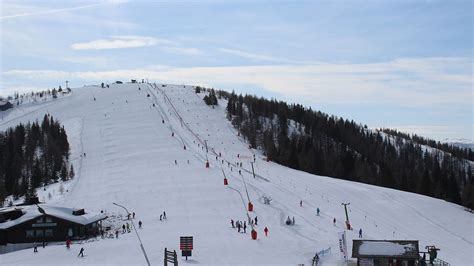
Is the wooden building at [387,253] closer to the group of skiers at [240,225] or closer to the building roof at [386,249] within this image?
the building roof at [386,249]

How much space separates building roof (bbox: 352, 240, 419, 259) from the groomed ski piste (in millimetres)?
2616

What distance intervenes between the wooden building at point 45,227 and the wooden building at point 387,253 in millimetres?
25977

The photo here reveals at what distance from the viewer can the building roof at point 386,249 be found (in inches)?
1323

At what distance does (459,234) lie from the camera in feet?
197

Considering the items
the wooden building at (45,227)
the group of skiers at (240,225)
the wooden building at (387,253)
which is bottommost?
the wooden building at (45,227)

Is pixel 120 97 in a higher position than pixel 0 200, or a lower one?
higher

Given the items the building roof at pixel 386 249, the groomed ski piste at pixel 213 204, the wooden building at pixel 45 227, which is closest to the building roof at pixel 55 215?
the wooden building at pixel 45 227

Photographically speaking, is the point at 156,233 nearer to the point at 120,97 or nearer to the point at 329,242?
the point at 329,242

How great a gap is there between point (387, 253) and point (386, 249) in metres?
0.41

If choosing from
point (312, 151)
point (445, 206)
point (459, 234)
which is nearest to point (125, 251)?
point (459, 234)

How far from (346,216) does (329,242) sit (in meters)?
12.0

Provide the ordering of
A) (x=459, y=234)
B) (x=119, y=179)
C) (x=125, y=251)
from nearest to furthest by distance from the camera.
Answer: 1. (x=125, y=251)
2. (x=459, y=234)
3. (x=119, y=179)

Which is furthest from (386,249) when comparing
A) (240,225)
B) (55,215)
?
(55,215)

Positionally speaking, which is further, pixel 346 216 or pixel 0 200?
pixel 0 200
